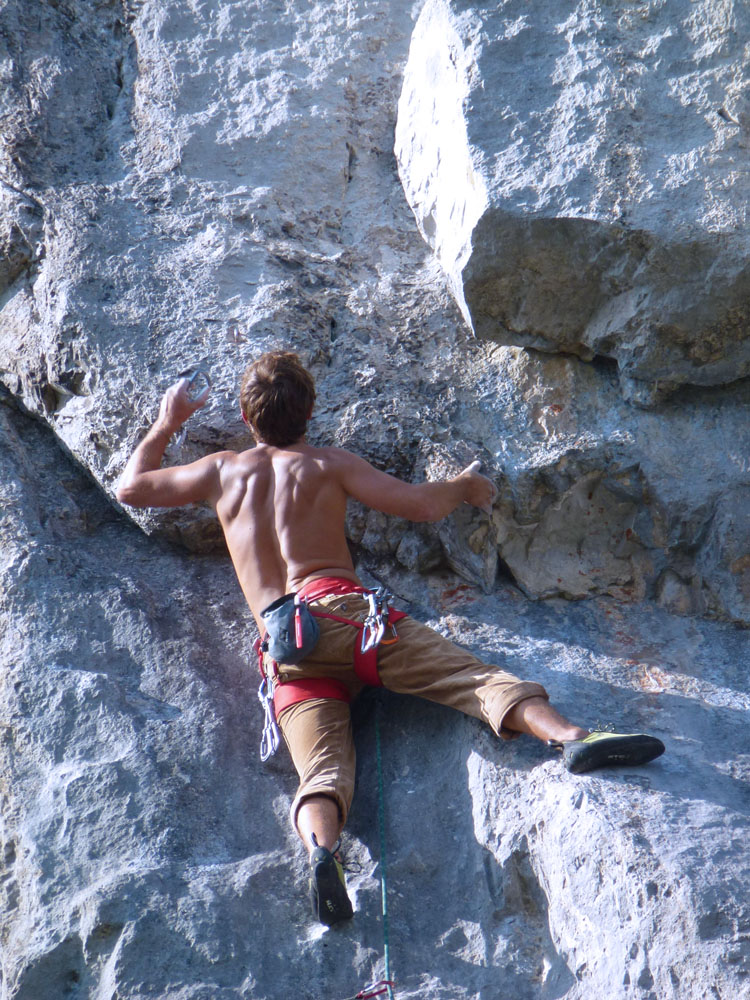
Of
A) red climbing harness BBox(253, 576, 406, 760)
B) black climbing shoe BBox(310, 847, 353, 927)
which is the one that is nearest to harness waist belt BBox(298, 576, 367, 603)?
red climbing harness BBox(253, 576, 406, 760)

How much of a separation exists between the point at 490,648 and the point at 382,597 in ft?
1.43

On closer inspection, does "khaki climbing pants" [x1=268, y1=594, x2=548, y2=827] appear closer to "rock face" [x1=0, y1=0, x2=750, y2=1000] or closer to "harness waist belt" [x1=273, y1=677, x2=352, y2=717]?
"harness waist belt" [x1=273, y1=677, x2=352, y2=717]

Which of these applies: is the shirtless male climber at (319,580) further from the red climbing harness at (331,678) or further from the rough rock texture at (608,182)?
the rough rock texture at (608,182)

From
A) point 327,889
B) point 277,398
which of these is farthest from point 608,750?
point 277,398

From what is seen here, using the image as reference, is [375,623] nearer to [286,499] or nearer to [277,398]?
[286,499]

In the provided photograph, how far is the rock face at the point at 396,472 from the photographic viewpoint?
8.69 feet

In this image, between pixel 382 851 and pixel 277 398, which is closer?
pixel 382 851

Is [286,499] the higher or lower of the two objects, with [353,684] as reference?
higher

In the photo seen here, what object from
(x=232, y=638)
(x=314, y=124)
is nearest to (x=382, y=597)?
(x=232, y=638)

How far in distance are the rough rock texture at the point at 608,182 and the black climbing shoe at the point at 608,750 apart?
4.44 ft

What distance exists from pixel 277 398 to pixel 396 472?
1.75ft

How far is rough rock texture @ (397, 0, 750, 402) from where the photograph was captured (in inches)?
133

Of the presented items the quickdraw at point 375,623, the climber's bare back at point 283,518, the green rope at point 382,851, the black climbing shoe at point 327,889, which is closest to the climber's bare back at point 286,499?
the climber's bare back at point 283,518

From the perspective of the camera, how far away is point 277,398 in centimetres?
332
